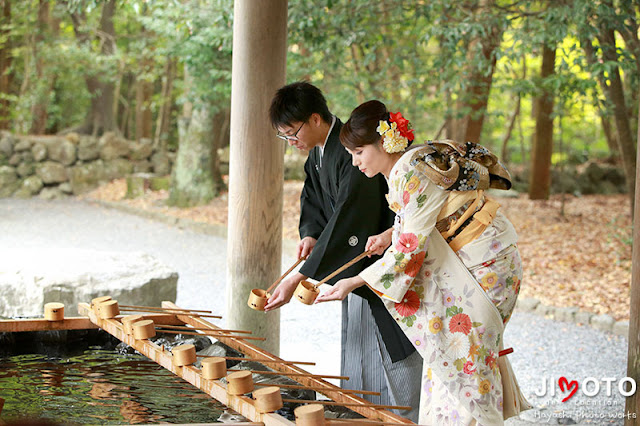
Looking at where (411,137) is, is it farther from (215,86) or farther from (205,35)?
(215,86)

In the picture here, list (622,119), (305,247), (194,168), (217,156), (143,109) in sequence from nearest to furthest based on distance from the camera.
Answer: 1. (305,247)
2. (622,119)
3. (194,168)
4. (217,156)
5. (143,109)

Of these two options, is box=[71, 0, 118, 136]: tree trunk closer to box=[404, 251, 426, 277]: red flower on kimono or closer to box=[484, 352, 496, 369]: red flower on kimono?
box=[404, 251, 426, 277]: red flower on kimono

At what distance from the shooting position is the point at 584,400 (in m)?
4.27

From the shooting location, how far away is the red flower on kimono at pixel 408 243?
2.30 metres

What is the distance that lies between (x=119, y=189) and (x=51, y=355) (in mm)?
10577

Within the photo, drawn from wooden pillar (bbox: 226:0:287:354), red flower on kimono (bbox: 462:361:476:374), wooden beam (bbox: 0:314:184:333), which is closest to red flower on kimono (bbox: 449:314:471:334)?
red flower on kimono (bbox: 462:361:476:374)

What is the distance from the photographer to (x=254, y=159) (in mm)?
3559

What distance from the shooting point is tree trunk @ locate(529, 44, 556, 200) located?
1069 cm

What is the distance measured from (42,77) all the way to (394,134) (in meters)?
13.1

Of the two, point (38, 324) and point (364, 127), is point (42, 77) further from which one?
point (364, 127)

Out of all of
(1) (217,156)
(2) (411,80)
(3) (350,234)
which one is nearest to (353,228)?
(3) (350,234)

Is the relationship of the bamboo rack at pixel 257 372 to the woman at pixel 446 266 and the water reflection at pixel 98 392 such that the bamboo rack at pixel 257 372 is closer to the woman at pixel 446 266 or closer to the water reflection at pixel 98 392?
the water reflection at pixel 98 392

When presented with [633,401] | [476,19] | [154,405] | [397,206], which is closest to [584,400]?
[633,401]

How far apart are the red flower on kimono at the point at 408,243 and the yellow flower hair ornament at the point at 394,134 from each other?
314mm
